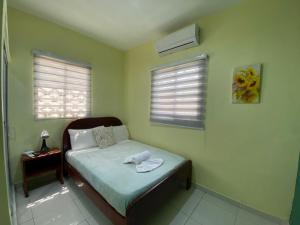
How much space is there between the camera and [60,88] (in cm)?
240

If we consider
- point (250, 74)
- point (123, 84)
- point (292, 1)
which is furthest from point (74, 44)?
point (292, 1)

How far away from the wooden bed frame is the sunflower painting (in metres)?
1.20

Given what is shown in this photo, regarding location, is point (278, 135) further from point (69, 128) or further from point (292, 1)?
point (69, 128)

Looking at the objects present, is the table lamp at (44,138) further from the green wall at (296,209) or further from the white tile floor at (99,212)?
the green wall at (296,209)

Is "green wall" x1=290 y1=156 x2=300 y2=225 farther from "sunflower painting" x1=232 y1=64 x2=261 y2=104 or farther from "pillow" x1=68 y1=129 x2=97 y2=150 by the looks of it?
"pillow" x1=68 y1=129 x2=97 y2=150

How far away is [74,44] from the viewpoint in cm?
253

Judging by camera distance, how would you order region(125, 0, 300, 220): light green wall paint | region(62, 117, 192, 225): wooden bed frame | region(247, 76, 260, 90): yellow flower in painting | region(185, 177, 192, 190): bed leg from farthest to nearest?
region(185, 177, 192, 190): bed leg, region(247, 76, 260, 90): yellow flower in painting, region(125, 0, 300, 220): light green wall paint, region(62, 117, 192, 225): wooden bed frame

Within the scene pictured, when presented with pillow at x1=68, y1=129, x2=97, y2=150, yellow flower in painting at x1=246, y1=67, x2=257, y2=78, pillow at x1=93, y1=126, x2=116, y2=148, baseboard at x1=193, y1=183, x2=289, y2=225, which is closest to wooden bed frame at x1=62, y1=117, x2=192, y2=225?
pillow at x1=68, y1=129, x2=97, y2=150

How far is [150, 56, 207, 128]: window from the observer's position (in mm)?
2121

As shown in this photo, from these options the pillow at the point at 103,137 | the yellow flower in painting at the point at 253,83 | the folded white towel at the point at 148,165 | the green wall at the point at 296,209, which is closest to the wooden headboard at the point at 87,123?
the pillow at the point at 103,137

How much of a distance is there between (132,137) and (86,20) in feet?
8.09

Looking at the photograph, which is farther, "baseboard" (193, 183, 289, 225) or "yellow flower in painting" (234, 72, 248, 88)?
"yellow flower in painting" (234, 72, 248, 88)

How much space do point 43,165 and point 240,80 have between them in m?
3.24

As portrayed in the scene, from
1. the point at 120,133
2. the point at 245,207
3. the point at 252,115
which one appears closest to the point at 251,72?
the point at 252,115
